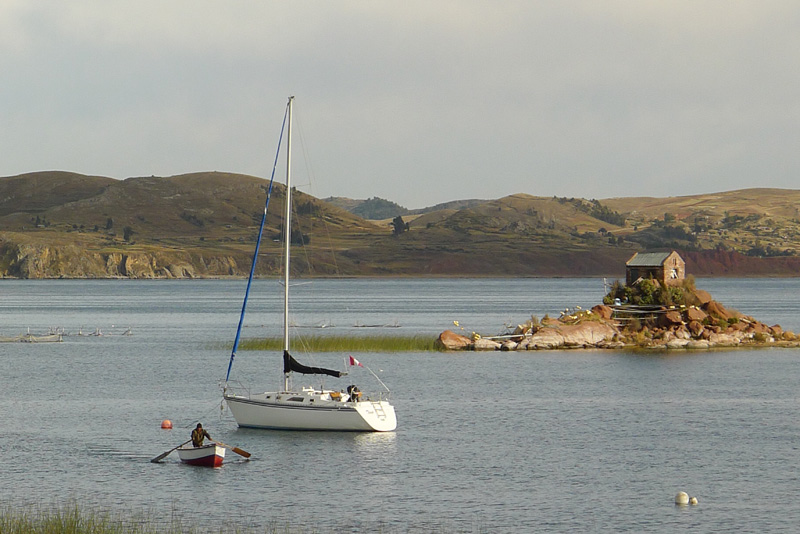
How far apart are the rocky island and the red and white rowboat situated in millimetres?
44952

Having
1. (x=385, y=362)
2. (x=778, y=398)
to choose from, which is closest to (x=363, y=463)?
(x=778, y=398)

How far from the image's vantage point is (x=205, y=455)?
3903 centimetres

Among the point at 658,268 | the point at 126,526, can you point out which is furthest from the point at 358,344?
the point at 126,526

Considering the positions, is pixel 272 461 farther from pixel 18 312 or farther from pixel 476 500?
pixel 18 312

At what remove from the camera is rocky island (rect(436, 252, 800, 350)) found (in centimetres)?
8356

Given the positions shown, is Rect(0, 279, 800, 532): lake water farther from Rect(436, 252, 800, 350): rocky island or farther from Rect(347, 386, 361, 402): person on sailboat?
Rect(436, 252, 800, 350): rocky island

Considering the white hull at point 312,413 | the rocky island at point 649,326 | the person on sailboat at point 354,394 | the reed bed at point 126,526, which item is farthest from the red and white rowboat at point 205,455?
the rocky island at point 649,326

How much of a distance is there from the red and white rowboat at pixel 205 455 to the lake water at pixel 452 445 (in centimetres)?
34

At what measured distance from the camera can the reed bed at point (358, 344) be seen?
84000 millimetres

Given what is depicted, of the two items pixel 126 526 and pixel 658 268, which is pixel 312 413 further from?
pixel 658 268

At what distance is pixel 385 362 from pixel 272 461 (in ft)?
121

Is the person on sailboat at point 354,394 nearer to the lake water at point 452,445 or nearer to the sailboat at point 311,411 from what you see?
the sailboat at point 311,411

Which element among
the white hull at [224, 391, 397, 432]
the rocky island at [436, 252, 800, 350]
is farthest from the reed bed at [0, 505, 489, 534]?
the rocky island at [436, 252, 800, 350]

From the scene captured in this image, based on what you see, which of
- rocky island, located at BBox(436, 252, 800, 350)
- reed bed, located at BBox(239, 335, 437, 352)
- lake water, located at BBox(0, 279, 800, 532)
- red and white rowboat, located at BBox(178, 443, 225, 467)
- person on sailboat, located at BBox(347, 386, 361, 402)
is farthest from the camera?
reed bed, located at BBox(239, 335, 437, 352)
